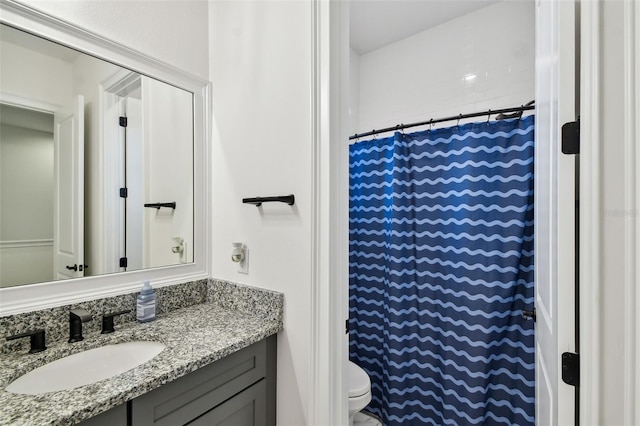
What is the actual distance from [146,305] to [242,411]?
0.56 meters

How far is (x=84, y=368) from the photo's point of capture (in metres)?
0.91

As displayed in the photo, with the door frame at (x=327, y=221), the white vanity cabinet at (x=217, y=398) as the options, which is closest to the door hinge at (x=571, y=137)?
the door frame at (x=327, y=221)

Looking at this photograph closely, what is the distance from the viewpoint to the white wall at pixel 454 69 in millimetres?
1748

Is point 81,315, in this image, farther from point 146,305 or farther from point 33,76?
point 33,76

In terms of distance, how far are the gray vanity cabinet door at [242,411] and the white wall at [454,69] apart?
2.00 metres

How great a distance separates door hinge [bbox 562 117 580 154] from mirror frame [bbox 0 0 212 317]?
142cm

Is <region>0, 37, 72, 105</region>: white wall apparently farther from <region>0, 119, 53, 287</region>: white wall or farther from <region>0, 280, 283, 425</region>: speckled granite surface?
<region>0, 280, 283, 425</region>: speckled granite surface

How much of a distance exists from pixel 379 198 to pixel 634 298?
1447 mm

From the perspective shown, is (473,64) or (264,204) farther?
(473,64)

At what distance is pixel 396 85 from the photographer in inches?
88.0

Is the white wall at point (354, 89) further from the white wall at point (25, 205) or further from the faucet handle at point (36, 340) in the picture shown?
the faucet handle at point (36, 340)

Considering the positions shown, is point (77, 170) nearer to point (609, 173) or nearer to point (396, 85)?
point (609, 173)

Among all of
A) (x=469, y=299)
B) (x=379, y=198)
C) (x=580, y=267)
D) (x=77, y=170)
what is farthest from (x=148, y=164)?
(x=469, y=299)

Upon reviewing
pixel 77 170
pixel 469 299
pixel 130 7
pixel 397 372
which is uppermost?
pixel 130 7
